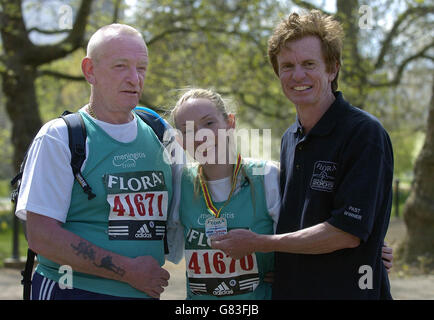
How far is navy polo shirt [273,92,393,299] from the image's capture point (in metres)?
2.33

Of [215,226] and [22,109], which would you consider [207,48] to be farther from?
[215,226]

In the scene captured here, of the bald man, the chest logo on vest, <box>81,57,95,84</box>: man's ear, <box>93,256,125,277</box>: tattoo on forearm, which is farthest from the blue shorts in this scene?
<box>81,57,95,84</box>: man's ear

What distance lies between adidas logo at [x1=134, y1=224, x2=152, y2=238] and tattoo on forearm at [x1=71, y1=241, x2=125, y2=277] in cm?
20

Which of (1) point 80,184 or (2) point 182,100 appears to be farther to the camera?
(2) point 182,100

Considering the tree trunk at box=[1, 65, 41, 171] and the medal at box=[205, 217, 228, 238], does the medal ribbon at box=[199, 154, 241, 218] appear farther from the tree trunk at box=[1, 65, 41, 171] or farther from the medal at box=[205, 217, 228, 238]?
the tree trunk at box=[1, 65, 41, 171]

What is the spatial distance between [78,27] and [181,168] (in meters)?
8.23

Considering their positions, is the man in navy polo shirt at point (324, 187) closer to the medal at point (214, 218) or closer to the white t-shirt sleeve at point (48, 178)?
the medal at point (214, 218)

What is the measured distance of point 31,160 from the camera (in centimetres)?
243

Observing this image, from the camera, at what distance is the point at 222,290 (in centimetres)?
270

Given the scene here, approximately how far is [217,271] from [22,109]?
8835 mm

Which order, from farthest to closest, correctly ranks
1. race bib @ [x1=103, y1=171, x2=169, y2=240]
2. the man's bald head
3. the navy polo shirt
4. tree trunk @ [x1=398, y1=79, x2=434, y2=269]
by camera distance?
tree trunk @ [x1=398, y1=79, x2=434, y2=269]
the man's bald head
race bib @ [x1=103, y1=171, x2=169, y2=240]
the navy polo shirt

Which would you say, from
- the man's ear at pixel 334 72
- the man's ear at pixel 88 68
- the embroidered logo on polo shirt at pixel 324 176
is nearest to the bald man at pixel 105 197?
the man's ear at pixel 88 68

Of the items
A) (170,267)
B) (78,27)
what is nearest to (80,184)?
(170,267)
